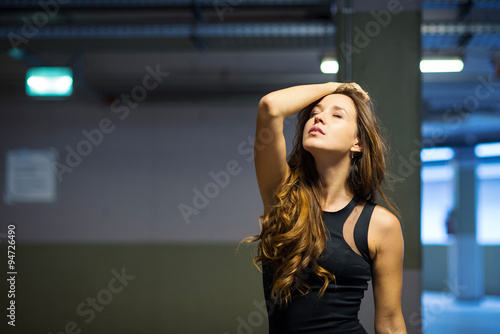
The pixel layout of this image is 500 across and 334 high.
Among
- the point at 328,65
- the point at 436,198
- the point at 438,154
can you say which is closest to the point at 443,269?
the point at 436,198

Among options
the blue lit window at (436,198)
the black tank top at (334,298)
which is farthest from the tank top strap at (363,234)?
the blue lit window at (436,198)

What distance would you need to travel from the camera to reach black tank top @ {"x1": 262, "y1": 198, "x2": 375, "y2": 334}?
1363mm

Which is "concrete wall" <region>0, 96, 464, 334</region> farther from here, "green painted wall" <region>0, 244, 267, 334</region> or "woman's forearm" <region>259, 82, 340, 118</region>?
"woman's forearm" <region>259, 82, 340, 118</region>

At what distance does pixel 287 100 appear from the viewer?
138 centimetres

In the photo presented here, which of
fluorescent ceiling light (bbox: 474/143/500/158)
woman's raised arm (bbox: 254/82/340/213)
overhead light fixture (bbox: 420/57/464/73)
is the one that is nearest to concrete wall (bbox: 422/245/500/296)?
fluorescent ceiling light (bbox: 474/143/500/158)

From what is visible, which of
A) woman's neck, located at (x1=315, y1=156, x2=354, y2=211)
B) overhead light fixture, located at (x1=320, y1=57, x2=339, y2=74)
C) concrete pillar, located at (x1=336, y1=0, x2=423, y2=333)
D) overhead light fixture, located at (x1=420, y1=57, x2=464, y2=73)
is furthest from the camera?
overhead light fixture, located at (x1=320, y1=57, x2=339, y2=74)

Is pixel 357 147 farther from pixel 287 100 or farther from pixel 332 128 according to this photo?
pixel 287 100

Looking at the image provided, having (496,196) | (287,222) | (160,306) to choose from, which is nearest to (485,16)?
(287,222)

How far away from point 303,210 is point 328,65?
12.2 ft

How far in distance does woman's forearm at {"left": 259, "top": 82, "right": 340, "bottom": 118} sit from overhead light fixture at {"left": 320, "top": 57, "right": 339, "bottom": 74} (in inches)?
139

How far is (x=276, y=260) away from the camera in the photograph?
1408 millimetres

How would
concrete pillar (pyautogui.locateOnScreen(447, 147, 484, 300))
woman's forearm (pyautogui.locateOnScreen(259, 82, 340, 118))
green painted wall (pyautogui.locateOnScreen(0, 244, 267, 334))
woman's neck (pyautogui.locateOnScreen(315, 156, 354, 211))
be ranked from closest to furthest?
woman's forearm (pyautogui.locateOnScreen(259, 82, 340, 118)), woman's neck (pyautogui.locateOnScreen(315, 156, 354, 211)), green painted wall (pyautogui.locateOnScreen(0, 244, 267, 334)), concrete pillar (pyautogui.locateOnScreen(447, 147, 484, 300))

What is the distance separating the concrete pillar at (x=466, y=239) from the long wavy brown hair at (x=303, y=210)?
22.6 ft

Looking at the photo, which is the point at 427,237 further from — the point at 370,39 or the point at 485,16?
the point at 370,39
